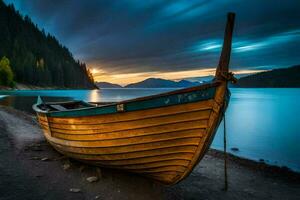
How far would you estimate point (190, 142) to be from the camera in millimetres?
5164

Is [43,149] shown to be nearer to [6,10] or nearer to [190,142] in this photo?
[190,142]

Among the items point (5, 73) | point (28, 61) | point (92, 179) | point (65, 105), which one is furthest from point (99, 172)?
point (28, 61)

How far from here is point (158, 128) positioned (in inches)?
209

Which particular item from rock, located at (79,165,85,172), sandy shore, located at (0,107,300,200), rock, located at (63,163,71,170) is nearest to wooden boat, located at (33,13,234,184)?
sandy shore, located at (0,107,300,200)

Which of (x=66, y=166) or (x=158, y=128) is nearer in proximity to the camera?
(x=158, y=128)

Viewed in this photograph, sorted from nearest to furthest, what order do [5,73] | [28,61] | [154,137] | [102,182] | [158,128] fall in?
[158,128] → [154,137] → [102,182] → [5,73] → [28,61]

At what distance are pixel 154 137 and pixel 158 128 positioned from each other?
27 cm

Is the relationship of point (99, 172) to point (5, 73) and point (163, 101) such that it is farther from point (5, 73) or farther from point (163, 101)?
point (5, 73)

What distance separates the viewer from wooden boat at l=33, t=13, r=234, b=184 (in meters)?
4.75

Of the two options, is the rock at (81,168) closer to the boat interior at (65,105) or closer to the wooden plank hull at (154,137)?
the wooden plank hull at (154,137)

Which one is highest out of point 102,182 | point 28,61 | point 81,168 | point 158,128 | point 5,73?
point 28,61

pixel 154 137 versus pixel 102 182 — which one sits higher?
pixel 154 137

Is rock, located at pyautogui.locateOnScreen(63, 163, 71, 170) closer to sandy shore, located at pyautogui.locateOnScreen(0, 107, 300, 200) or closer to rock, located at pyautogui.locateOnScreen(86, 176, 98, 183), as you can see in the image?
sandy shore, located at pyautogui.locateOnScreen(0, 107, 300, 200)

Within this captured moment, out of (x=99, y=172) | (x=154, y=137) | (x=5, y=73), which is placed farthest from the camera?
(x=5, y=73)
